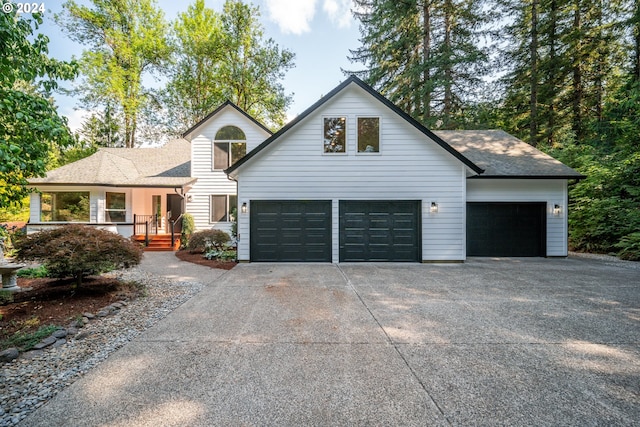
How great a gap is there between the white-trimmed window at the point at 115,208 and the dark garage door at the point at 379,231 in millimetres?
10673

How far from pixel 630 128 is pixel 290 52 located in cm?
2069

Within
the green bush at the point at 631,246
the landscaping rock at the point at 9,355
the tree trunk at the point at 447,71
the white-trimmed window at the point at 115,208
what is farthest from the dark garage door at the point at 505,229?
the white-trimmed window at the point at 115,208

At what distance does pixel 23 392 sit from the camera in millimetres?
2516

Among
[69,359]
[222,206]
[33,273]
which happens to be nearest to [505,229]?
[69,359]

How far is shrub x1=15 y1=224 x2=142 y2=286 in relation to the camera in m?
4.88

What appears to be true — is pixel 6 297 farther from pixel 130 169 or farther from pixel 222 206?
pixel 130 169

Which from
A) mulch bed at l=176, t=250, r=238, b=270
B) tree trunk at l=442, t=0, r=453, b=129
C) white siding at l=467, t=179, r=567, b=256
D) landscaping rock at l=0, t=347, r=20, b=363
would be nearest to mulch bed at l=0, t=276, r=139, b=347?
landscaping rock at l=0, t=347, r=20, b=363

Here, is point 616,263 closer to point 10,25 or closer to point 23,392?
point 23,392

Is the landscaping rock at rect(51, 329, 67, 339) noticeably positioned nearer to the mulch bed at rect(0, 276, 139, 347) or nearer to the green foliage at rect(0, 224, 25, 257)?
the mulch bed at rect(0, 276, 139, 347)

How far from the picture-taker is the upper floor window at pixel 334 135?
29.6 ft

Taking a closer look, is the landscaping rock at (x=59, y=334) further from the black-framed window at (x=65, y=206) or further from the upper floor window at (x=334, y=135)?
the black-framed window at (x=65, y=206)

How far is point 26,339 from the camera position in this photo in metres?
3.45

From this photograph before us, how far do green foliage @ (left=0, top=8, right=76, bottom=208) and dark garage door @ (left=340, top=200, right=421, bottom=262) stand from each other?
6892mm

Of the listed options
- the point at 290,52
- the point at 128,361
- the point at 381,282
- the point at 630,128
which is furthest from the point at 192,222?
the point at 630,128
